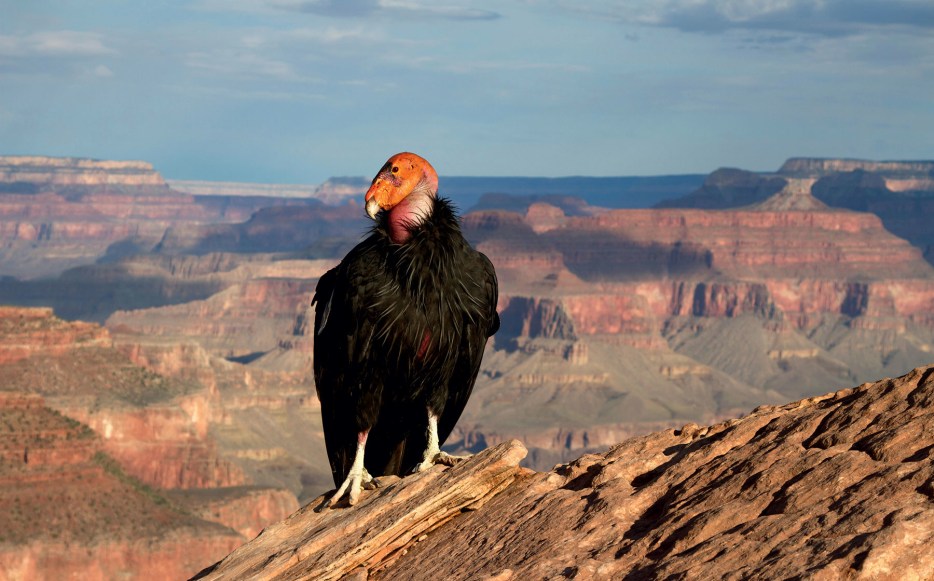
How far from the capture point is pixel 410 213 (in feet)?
47.1

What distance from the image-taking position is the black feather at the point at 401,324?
47.0 ft

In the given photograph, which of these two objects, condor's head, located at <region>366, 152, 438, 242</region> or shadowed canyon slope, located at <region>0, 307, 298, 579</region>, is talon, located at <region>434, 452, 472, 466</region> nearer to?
condor's head, located at <region>366, 152, 438, 242</region>

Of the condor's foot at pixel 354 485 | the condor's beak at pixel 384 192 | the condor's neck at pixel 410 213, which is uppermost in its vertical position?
the condor's beak at pixel 384 192

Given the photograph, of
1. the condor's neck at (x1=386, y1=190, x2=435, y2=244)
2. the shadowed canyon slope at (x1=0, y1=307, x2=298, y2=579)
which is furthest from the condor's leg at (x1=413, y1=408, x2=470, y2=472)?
the shadowed canyon slope at (x1=0, y1=307, x2=298, y2=579)

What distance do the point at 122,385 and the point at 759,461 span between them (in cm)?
11247

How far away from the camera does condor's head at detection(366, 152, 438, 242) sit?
1420 centimetres

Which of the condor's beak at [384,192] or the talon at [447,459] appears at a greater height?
the condor's beak at [384,192]

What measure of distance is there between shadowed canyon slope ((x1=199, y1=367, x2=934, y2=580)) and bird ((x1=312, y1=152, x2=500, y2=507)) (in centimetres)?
75

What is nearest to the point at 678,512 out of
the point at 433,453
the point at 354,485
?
the point at 433,453

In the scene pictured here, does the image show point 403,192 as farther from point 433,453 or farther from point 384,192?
point 433,453

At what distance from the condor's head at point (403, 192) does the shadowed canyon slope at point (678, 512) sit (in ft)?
6.95

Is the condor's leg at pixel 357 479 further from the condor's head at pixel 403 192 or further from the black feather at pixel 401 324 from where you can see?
the condor's head at pixel 403 192

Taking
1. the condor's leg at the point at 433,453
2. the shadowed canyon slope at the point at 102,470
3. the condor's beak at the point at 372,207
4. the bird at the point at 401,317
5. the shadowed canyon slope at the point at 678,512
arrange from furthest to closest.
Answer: the shadowed canyon slope at the point at 102,470, the condor's leg at the point at 433,453, the bird at the point at 401,317, the condor's beak at the point at 372,207, the shadowed canyon slope at the point at 678,512

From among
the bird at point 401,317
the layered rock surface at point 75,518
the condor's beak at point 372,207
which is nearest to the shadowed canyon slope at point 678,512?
the bird at point 401,317
